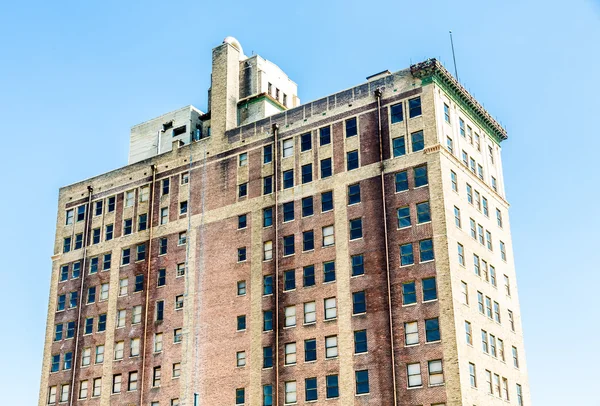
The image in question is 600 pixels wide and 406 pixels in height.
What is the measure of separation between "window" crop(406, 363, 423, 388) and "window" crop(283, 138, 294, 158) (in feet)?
83.2

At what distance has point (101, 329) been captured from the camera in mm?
88000

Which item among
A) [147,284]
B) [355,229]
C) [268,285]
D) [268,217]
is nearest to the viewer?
[355,229]

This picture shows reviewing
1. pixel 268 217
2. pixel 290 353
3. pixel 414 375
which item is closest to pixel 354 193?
pixel 268 217

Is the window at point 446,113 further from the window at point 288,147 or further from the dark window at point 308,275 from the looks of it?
the dark window at point 308,275

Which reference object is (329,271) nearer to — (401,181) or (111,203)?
(401,181)

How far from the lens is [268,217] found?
80125mm

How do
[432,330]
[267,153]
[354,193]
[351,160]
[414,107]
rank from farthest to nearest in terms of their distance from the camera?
[267,153]
[351,160]
[354,193]
[414,107]
[432,330]

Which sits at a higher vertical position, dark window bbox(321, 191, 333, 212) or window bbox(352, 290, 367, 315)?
dark window bbox(321, 191, 333, 212)

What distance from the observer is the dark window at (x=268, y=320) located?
75500 millimetres

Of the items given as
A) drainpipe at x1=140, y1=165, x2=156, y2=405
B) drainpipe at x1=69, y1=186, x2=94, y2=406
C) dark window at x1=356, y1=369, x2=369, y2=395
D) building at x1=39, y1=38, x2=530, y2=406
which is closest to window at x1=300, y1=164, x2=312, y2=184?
building at x1=39, y1=38, x2=530, y2=406

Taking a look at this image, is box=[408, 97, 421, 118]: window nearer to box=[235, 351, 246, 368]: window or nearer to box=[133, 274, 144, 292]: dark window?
box=[235, 351, 246, 368]: window

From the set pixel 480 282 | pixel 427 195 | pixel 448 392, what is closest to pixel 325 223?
pixel 427 195

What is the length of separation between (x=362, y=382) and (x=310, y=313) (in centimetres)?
842

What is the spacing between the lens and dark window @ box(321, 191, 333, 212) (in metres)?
76.4
